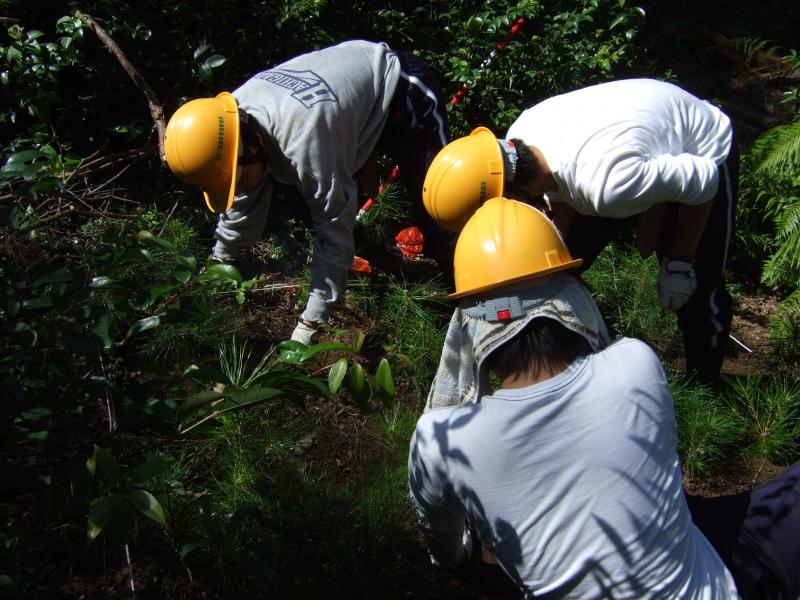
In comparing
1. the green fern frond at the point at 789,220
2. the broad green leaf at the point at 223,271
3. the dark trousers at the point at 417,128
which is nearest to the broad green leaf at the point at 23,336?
the broad green leaf at the point at 223,271

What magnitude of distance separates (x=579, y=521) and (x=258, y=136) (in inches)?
73.8

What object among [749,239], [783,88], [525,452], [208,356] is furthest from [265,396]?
[783,88]

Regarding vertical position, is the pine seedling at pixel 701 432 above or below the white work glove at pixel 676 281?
below

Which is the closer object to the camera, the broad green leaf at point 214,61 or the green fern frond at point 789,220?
the broad green leaf at point 214,61

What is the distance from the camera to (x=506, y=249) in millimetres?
1889

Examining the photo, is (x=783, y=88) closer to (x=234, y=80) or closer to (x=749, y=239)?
(x=749, y=239)

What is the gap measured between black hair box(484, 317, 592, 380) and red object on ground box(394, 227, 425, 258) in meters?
2.57

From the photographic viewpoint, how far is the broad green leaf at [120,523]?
5.52 feet

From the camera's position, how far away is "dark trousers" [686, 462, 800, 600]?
6.34 ft

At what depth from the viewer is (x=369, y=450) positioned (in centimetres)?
308

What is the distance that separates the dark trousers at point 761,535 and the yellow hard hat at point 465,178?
122 centimetres

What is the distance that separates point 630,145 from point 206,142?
4.77 feet

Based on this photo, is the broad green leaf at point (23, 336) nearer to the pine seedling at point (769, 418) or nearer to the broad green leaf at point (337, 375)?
the broad green leaf at point (337, 375)

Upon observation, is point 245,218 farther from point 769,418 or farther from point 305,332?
point 769,418
